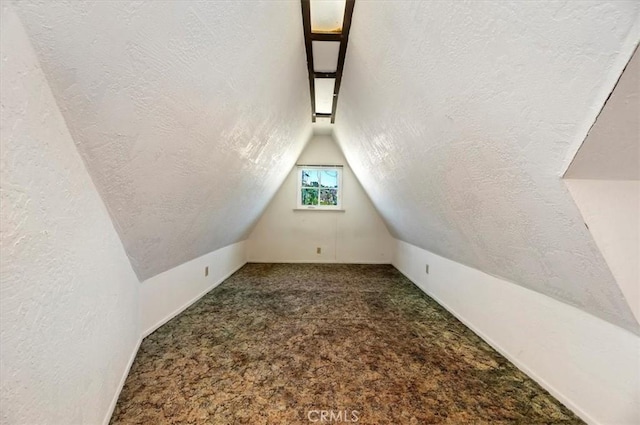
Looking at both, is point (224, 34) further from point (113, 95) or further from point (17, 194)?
point (17, 194)

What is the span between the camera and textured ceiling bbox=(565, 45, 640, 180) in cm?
65

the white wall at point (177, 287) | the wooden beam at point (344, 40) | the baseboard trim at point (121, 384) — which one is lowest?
the baseboard trim at point (121, 384)

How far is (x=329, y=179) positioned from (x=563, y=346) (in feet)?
12.9

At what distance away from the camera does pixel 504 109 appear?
946 mm

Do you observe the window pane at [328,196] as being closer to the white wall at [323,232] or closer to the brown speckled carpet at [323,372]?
the white wall at [323,232]

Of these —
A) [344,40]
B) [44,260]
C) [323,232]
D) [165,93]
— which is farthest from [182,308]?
[323,232]

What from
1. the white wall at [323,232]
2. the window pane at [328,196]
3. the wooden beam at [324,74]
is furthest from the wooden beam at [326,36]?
the window pane at [328,196]

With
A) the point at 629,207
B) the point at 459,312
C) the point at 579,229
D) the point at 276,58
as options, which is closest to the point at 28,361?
the point at 276,58

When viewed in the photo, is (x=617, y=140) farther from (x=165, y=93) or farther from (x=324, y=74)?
(x=324, y=74)

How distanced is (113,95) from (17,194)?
396 mm

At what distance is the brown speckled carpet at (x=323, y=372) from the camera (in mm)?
1327

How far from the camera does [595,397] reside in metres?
1.26

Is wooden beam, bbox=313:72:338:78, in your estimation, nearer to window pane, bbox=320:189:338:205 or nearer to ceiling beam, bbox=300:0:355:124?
ceiling beam, bbox=300:0:355:124

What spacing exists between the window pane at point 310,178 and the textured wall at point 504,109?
9.54 feet
